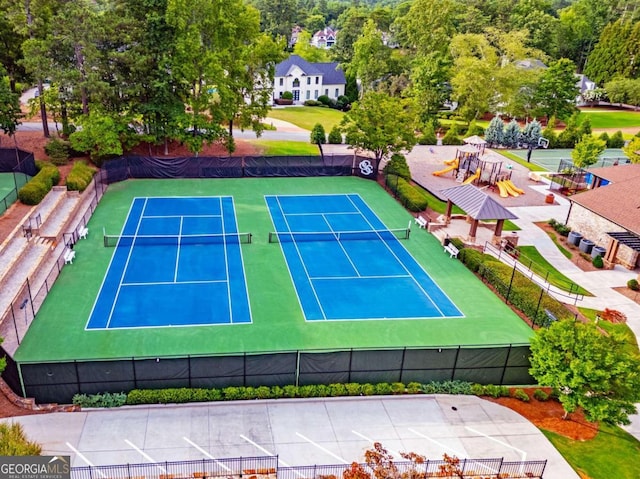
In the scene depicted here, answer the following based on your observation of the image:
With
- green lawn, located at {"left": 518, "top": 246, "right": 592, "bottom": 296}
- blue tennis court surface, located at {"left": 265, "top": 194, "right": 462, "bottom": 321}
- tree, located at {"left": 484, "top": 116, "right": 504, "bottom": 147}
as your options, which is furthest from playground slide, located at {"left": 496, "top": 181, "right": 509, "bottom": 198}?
tree, located at {"left": 484, "top": 116, "right": 504, "bottom": 147}

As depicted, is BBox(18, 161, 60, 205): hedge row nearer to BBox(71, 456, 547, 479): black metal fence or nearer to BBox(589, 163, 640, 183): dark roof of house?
BBox(71, 456, 547, 479): black metal fence

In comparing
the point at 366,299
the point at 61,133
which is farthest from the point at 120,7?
the point at 366,299

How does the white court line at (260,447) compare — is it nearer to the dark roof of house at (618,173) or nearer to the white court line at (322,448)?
the white court line at (322,448)

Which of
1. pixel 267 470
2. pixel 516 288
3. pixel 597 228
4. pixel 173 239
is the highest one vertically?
pixel 597 228

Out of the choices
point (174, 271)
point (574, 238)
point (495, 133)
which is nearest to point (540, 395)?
point (574, 238)

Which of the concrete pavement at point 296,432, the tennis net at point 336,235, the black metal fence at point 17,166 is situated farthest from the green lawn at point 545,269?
the black metal fence at point 17,166

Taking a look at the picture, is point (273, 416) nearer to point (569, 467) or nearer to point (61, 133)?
point (569, 467)

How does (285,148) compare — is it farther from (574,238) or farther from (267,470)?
(267,470)
